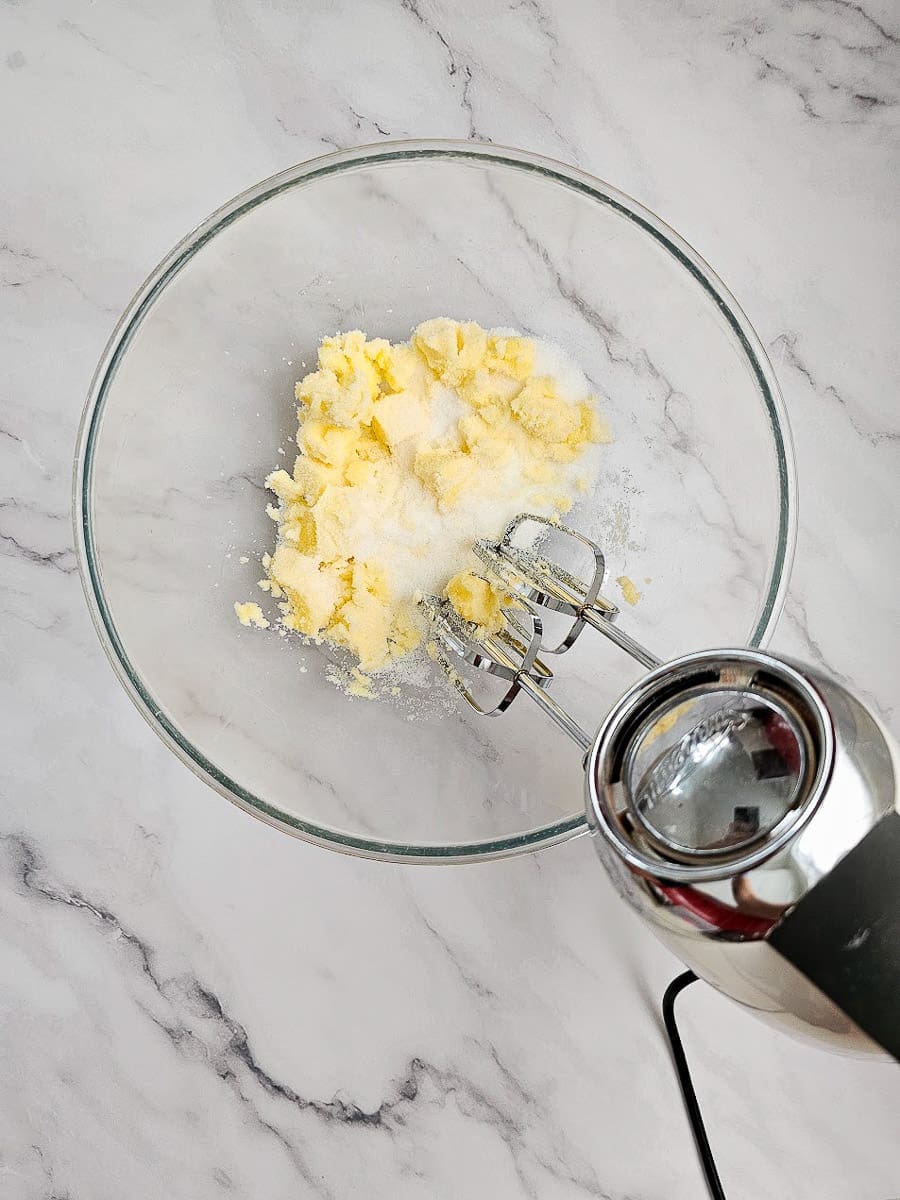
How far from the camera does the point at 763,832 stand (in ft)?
1.37

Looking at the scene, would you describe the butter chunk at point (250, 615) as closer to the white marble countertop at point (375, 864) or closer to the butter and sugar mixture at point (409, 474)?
the butter and sugar mixture at point (409, 474)

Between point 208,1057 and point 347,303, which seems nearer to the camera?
point 347,303

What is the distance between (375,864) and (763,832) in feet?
1.33

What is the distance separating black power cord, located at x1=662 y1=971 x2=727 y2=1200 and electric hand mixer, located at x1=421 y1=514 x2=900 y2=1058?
0.32 metres

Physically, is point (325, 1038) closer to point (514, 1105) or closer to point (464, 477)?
point (514, 1105)

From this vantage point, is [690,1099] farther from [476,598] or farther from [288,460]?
[288,460]

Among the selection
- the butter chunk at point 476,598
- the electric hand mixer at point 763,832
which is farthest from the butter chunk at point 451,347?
the electric hand mixer at point 763,832

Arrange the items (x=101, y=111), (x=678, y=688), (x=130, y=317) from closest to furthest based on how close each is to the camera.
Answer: (x=678, y=688) < (x=130, y=317) < (x=101, y=111)

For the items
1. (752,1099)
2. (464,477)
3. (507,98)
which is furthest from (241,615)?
(752,1099)

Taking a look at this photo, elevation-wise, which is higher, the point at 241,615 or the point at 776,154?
the point at 776,154

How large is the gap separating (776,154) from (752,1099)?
73 centimetres

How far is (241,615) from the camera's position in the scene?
667mm

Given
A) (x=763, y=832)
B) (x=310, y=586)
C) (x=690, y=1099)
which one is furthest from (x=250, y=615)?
(x=690, y=1099)

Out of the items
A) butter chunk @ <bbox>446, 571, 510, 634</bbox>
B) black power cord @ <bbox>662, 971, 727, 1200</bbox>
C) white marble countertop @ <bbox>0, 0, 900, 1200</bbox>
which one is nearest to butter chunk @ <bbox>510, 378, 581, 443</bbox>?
butter chunk @ <bbox>446, 571, 510, 634</bbox>
